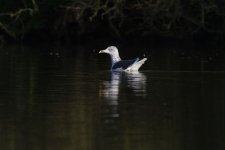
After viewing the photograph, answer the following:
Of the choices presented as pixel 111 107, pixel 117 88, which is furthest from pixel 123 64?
pixel 111 107

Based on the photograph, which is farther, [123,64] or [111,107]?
[123,64]

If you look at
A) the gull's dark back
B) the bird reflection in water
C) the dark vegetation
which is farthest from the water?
the dark vegetation

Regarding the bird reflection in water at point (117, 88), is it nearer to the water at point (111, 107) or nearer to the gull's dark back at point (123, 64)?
the water at point (111, 107)

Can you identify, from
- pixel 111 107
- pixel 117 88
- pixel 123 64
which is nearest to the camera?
pixel 111 107

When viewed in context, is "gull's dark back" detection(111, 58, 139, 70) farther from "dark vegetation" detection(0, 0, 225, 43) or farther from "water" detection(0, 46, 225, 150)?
"dark vegetation" detection(0, 0, 225, 43)

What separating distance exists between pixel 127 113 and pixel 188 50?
71.2 ft

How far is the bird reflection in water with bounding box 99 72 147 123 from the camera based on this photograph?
724 inches

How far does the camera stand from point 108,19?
1628 inches

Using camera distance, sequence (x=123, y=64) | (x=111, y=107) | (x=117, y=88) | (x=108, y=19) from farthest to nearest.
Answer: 1. (x=108, y=19)
2. (x=123, y=64)
3. (x=117, y=88)
4. (x=111, y=107)

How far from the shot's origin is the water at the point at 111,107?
591 inches

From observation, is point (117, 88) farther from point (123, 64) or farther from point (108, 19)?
point (108, 19)

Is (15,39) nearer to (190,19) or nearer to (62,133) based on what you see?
(190,19)

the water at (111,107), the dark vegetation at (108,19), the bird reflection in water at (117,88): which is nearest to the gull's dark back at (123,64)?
the water at (111,107)

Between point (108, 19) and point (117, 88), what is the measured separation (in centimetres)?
1882
